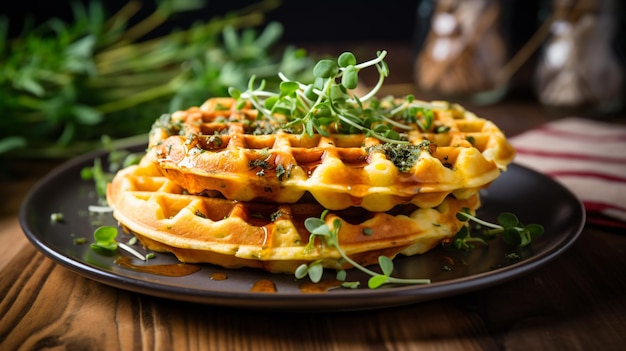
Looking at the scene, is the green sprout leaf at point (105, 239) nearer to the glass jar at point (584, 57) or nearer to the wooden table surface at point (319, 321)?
the wooden table surface at point (319, 321)

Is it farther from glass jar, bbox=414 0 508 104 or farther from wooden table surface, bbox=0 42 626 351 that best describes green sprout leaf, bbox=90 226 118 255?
glass jar, bbox=414 0 508 104

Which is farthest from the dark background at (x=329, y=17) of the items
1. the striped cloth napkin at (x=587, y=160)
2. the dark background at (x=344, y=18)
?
the striped cloth napkin at (x=587, y=160)

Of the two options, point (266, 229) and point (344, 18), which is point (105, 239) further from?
point (344, 18)

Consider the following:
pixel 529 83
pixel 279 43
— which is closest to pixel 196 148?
pixel 529 83

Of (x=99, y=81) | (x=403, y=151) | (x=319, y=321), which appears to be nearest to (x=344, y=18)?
(x=99, y=81)

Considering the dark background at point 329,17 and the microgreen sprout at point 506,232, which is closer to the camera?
the microgreen sprout at point 506,232

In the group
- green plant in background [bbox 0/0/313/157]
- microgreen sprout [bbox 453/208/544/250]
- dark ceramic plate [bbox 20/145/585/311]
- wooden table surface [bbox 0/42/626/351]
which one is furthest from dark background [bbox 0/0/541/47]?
wooden table surface [bbox 0/42/626/351]
